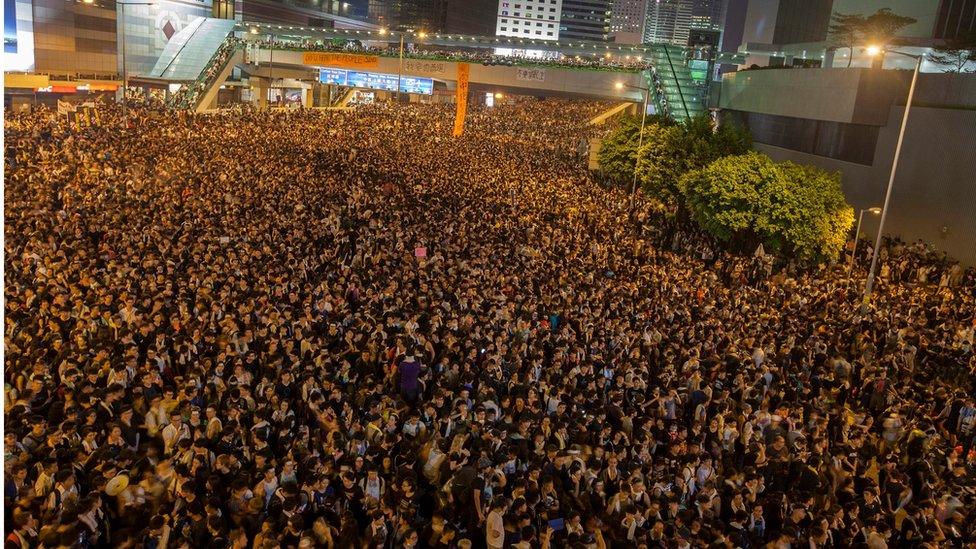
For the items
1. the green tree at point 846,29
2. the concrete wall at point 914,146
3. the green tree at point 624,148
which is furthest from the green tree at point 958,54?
the green tree at point 624,148

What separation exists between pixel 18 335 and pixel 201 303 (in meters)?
2.48

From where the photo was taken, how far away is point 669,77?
37.4 meters

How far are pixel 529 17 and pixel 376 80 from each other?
435ft

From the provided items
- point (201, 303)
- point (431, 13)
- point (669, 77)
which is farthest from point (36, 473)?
point (431, 13)

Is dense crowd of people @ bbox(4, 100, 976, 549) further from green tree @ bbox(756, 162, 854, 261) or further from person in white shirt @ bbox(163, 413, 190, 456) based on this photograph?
green tree @ bbox(756, 162, 854, 261)

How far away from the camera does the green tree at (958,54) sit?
2411cm

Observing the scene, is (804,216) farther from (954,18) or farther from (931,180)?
(954,18)

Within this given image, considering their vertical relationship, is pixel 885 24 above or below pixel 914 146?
above

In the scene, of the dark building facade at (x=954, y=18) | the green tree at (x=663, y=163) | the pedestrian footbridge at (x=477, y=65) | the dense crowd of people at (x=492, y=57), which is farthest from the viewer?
the dense crowd of people at (x=492, y=57)

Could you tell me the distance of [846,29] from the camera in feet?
108

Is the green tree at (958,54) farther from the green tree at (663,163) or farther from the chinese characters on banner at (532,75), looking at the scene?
the chinese characters on banner at (532,75)

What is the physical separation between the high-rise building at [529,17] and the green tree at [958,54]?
480ft

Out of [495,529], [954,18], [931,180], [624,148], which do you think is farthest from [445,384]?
[954,18]

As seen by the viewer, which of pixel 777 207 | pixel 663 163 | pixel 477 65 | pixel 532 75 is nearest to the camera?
pixel 777 207
